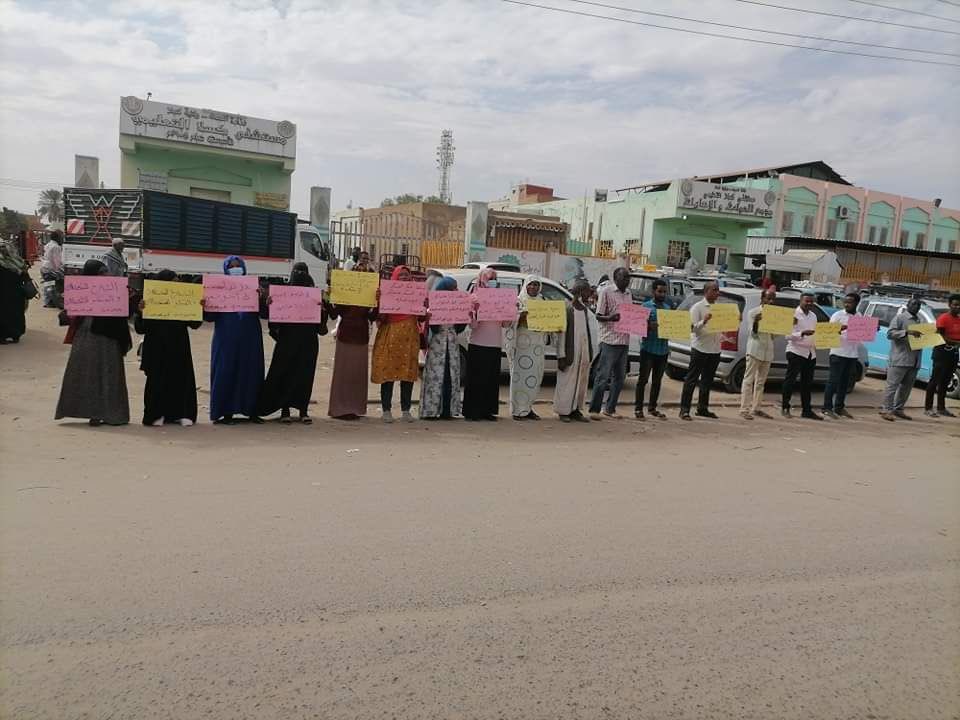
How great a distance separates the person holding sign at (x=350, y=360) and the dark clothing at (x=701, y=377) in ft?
14.3

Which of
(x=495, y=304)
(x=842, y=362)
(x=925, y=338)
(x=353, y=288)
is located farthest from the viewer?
(x=925, y=338)

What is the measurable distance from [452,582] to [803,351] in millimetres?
7955

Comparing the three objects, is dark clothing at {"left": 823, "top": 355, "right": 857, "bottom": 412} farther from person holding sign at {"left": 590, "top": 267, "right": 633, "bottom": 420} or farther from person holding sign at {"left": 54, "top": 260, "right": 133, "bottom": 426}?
person holding sign at {"left": 54, "top": 260, "right": 133, "bottom": 426}

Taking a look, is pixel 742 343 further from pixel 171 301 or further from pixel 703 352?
pixel 171 301

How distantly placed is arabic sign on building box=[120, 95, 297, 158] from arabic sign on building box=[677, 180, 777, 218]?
698 inches

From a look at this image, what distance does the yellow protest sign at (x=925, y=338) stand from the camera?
35.8 ft

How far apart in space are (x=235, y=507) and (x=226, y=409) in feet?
9.20

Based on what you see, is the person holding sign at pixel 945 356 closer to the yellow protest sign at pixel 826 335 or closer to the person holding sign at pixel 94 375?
the yellow protest sign at pixel 826 335

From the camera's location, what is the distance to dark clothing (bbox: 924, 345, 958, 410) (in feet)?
36.7

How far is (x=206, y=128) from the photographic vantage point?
2662 cm

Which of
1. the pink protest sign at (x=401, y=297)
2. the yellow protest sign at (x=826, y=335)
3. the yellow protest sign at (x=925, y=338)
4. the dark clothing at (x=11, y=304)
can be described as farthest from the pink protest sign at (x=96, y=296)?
the yellow protest sign at (x=925, y=338)

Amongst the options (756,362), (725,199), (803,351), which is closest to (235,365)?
(756,362)

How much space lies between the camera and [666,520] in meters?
5.20

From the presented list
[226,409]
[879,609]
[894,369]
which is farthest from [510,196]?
[879,609]
